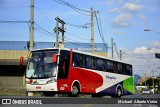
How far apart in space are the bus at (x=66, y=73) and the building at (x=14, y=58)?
4374cm

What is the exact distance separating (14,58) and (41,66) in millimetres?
50652

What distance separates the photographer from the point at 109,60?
29.2 metres

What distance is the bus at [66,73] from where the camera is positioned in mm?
21828

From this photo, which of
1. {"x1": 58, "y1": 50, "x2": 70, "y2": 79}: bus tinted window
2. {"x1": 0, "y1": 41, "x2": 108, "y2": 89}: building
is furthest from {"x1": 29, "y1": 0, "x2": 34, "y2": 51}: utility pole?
{"x1": 0, "y1": 41, "x2": 108, "y2": 89}: building

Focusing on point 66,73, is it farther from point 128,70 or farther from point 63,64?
point 128,70

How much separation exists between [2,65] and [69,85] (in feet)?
170

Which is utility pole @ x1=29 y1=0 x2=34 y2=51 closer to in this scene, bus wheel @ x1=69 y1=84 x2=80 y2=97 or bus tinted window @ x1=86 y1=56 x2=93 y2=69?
bus tinted window @ x1=86 y1=56 x2=93 y2=69

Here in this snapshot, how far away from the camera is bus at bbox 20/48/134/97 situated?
21828 mm

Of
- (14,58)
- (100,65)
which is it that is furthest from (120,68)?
(14,58)

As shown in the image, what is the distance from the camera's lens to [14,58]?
71.6 m

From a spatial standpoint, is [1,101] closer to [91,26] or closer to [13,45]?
[91,26]

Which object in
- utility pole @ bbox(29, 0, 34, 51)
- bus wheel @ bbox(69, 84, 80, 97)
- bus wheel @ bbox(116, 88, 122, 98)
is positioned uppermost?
utility pole @ bbox(29, 0, 34, 51)

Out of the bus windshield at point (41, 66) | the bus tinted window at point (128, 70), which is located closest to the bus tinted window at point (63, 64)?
the bus windshield at point (41, 66)

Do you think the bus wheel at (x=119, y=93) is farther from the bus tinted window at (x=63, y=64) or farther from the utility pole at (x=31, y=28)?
the bus tinted window at (x=63, y=64)
